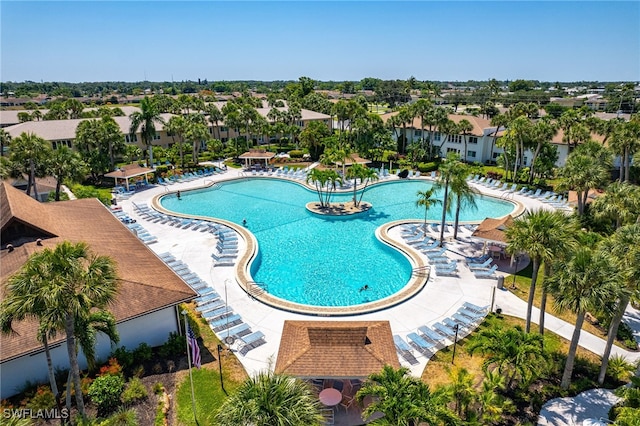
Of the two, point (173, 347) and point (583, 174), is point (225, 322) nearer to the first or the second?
point (173, 347)

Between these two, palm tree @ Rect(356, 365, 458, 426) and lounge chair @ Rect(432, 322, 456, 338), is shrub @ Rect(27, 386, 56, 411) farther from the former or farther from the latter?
lounge chair @ Rect(432, 322, 456, 338)

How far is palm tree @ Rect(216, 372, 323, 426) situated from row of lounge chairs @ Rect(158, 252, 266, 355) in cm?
827

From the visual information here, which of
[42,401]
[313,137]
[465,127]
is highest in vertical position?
[465,127]

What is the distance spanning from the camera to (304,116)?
279 ft

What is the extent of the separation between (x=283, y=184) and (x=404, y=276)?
2878 cm

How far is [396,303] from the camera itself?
2380 cm

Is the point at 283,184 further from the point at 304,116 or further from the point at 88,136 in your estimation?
the point at 304,116

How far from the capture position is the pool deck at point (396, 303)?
2038cm

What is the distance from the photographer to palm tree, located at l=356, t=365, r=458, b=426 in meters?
11.8

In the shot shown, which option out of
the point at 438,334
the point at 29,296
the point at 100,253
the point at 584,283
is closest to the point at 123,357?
the point at 100,253

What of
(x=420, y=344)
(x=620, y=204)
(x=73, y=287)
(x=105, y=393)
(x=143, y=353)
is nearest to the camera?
(x=73, y=287)

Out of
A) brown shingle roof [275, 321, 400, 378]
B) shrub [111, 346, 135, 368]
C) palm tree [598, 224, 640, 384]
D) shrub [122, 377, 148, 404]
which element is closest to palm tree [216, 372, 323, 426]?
brown shingle roof [275, 321, 400, 378]

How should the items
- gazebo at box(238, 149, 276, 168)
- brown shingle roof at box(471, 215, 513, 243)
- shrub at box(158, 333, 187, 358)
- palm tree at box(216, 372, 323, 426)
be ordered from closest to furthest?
1. palm tree at box(216, 372, 323, 426)
2. shrub at box(158, 333, 187, 358)
3. brown shingle roof at box(471, 215, 513, 243)
4. gazebo at box(238, 149, 276, 168)

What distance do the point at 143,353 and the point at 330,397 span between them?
9450mm
